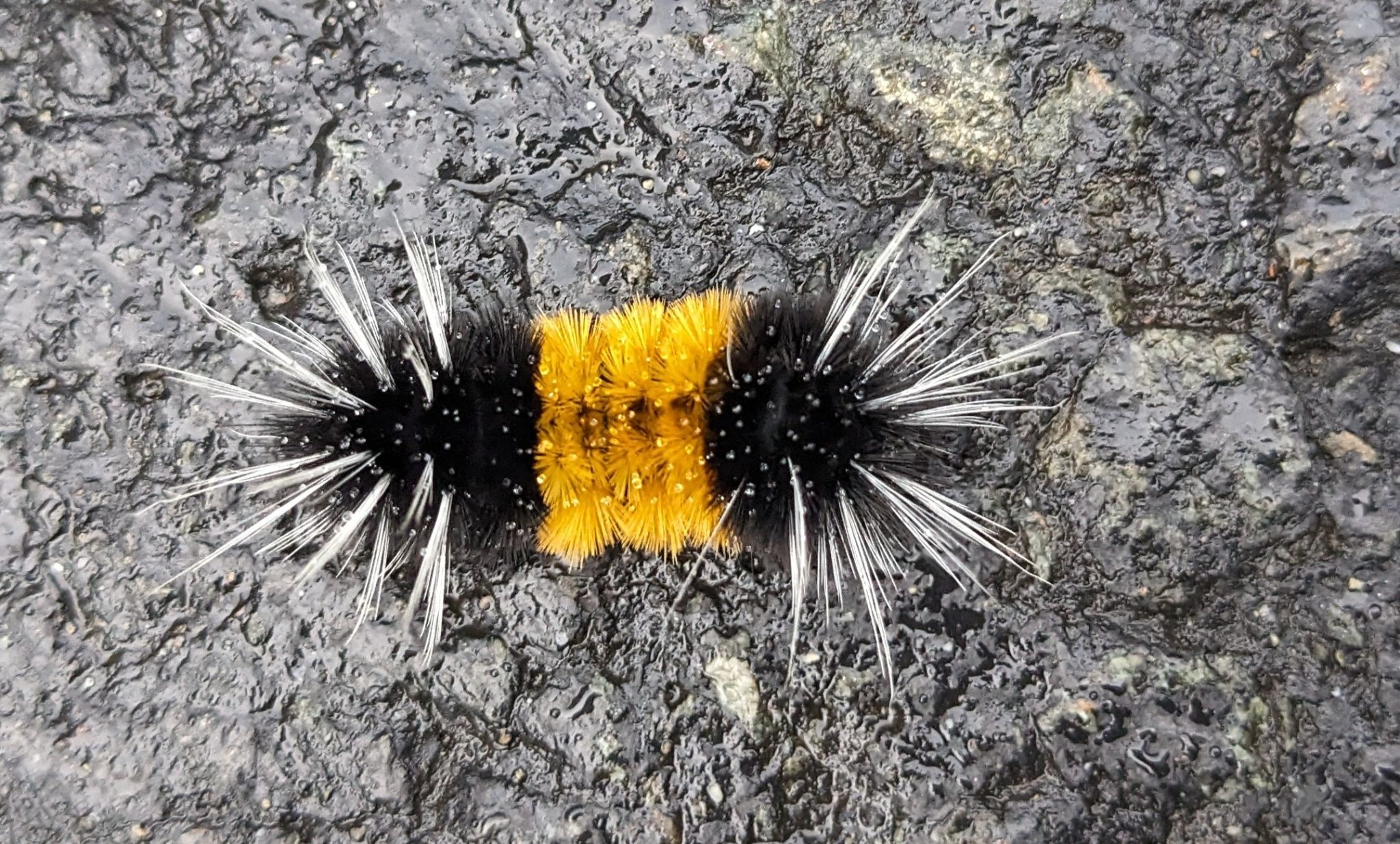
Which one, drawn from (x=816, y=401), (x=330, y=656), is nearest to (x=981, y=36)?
(x=816, y=401)

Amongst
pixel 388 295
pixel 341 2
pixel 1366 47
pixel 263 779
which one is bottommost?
pixel 263 779

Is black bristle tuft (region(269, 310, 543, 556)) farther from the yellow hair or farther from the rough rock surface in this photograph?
the rough rock surface

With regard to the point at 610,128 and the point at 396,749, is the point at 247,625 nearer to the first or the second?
the point at 396,749

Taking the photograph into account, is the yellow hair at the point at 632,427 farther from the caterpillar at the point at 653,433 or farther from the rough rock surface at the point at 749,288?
the rough rock surface at the point at 749,288

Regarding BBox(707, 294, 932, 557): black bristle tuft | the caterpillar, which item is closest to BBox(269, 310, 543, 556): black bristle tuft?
the caterpillar

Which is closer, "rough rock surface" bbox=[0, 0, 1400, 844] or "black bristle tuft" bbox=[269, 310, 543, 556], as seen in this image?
"black bristle tuft" bbox=[269, 310, 543, 556]
